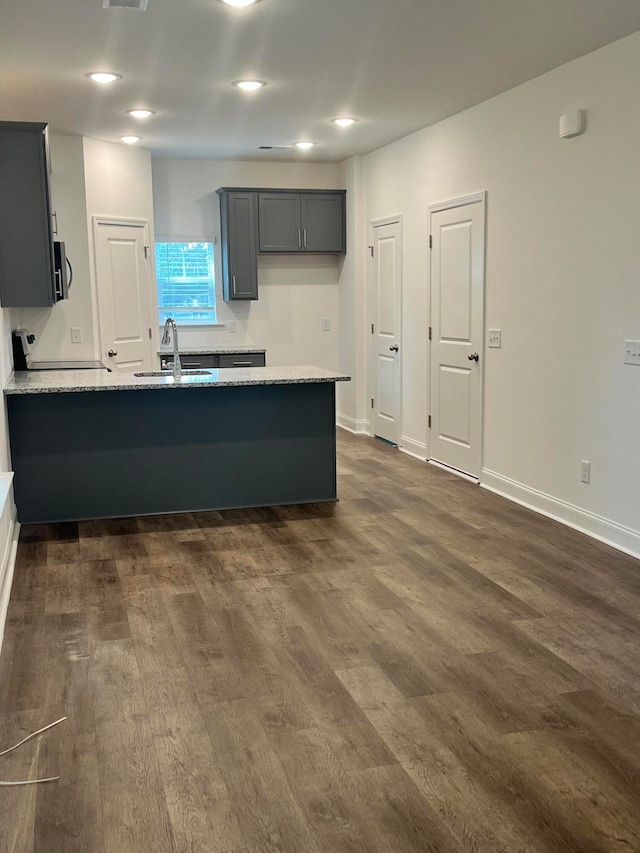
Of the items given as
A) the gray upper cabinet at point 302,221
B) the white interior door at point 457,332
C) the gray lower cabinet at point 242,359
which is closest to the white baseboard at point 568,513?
the white interior door at point 457,332

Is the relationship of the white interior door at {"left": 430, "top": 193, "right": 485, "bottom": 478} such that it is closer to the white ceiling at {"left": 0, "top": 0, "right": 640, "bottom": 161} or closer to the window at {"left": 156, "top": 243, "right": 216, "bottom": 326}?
the white ceiling at {"left": 0, "top": 0, "right": 640, "bottom": 161}

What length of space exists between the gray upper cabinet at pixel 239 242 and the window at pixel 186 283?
0.23 m

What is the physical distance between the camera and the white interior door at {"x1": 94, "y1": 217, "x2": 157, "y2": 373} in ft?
22.7

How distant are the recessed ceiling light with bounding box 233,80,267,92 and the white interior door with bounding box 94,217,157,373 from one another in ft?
7.73

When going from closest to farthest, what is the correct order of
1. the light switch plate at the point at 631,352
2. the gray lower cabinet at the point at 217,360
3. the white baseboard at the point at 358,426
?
the light switch plate at the point at 631,352, the gray lower cabinet at the point at 217,360, the white baseboard at the point at 358,426

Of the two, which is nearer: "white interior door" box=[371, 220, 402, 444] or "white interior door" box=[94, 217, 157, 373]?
"white interior door" box=[94, 217, 157, 373]

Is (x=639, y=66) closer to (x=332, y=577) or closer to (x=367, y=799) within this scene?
(x=332, y=577)

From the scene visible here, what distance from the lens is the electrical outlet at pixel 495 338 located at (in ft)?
18.0

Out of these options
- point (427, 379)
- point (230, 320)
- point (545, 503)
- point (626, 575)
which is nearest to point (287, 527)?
point (545, 503)

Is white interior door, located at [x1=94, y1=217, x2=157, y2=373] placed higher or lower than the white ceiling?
lower

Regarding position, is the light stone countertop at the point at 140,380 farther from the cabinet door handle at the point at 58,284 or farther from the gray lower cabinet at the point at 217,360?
the gray lower cabinet at the point at 217,360

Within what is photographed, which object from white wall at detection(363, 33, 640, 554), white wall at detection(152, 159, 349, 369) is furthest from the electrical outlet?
white wall at detection(152, 159, 349, 369)

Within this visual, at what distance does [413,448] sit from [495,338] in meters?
1.74

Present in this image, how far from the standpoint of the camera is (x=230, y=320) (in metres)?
8.12
